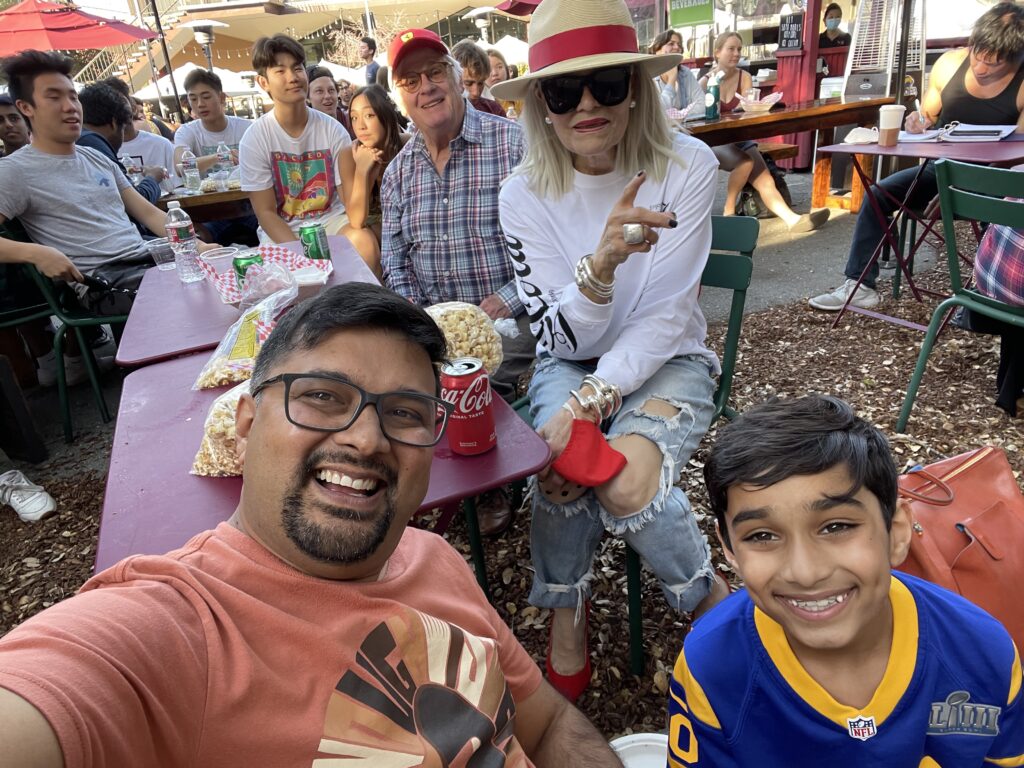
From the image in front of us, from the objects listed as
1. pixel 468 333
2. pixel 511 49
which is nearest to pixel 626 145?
pixel 468 333

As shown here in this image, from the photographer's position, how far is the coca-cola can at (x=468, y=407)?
1540mm

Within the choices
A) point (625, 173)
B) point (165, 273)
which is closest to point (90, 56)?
point (165, 273)

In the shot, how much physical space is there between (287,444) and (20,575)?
9.40ft

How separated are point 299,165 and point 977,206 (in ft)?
12.9

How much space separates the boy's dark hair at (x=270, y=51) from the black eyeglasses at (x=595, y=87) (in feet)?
9.60

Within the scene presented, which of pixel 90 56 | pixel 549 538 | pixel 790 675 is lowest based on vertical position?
pixel 549 538

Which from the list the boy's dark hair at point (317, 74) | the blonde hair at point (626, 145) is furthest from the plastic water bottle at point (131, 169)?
the blonde hair at point (626, 145)

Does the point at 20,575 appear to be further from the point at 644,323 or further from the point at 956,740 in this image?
the point at 956,740

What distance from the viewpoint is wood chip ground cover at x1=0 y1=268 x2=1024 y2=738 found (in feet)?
7.38

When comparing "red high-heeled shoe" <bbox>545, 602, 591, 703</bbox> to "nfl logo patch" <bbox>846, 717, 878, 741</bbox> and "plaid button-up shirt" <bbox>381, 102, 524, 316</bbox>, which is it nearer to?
"nfl logo patch" <bbox>846, 717, 878, 741</bbox>

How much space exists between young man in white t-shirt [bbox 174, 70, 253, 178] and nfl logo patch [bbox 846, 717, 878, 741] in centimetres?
664

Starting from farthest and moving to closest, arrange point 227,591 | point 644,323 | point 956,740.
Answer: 1. point 644,323
2. point 956,740
3. point 227,591

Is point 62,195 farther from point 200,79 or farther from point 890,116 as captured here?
point 890,116

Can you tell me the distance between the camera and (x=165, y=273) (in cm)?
357
